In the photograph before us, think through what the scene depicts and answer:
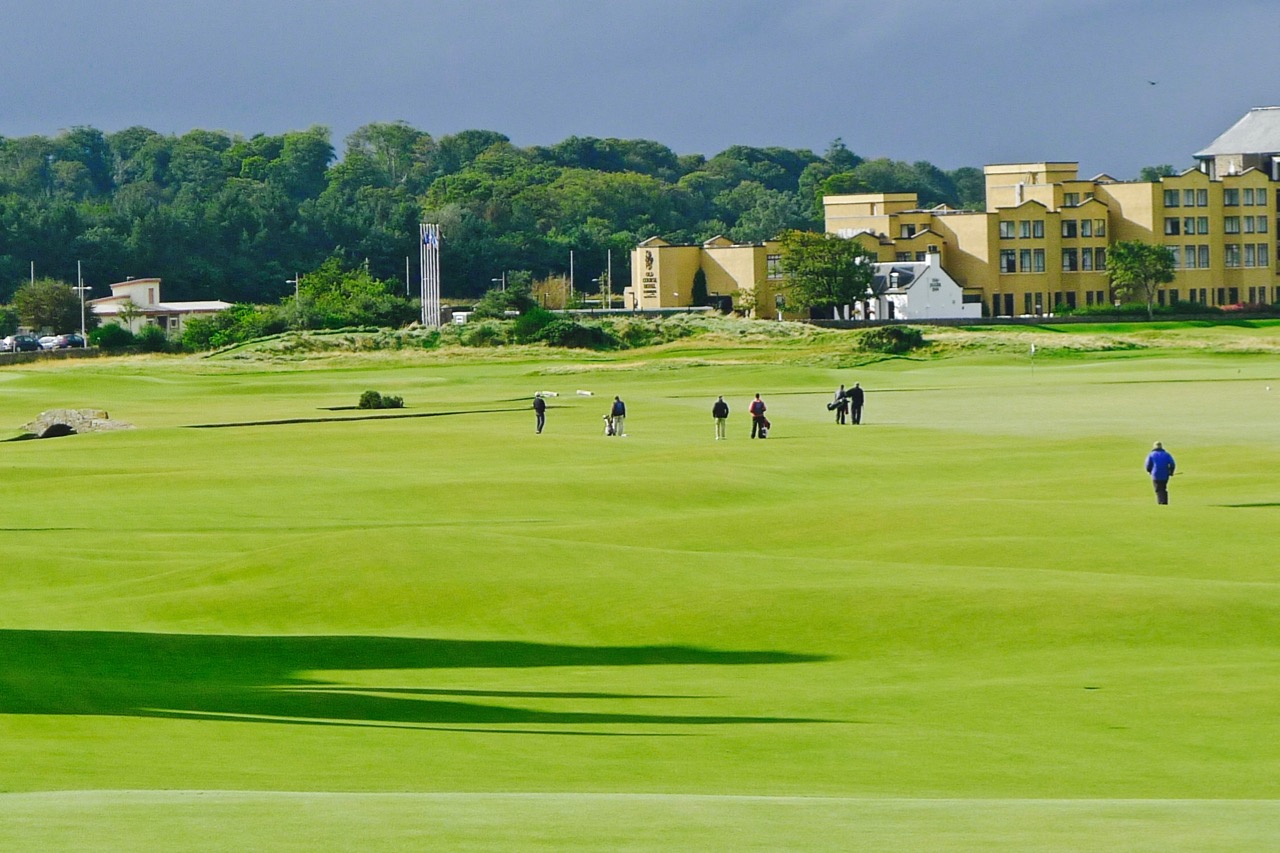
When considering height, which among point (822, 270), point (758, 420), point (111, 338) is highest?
point (822, 270)

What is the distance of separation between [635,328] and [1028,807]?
428 ft

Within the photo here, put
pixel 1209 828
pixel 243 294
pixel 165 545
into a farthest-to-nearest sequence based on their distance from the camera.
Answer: pixel 243 294
pixel 165 545
pixel 1209 828

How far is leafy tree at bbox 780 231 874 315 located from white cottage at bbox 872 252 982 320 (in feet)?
25.4

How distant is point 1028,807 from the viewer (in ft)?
46.0

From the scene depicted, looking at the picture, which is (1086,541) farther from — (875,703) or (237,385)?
(237,385)

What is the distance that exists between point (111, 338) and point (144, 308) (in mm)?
35885

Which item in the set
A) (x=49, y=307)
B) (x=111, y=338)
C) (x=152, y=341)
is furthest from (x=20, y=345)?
(x=49, y=307)

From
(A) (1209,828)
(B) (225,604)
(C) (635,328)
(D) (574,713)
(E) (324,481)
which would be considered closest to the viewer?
(A) (1209,828)

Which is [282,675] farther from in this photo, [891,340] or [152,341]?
[152,341]

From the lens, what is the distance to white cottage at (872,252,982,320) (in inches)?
6698

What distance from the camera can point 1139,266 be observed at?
170500 millimetres

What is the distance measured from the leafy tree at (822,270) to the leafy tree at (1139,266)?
24.9 meters

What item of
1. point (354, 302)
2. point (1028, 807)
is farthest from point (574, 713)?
point (354, 302)

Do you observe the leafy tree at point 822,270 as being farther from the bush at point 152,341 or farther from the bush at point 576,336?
the bush at point 152,341
